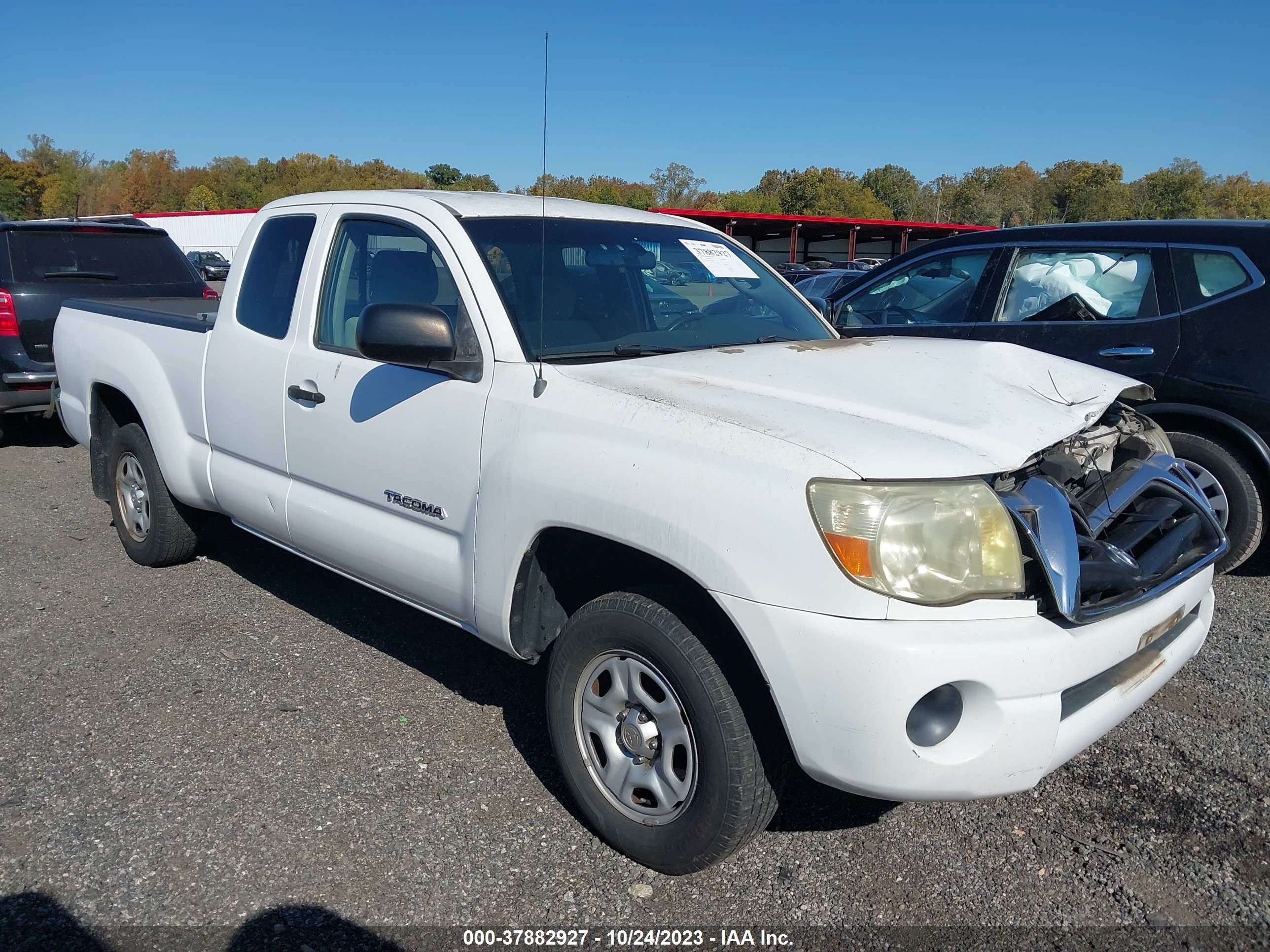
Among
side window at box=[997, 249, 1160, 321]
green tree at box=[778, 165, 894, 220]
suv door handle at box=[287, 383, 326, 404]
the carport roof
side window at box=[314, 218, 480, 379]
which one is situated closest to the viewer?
side window at box=[314, 218, 480, 379]

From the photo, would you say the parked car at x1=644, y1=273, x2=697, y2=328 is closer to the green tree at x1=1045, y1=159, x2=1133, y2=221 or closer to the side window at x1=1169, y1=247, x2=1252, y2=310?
the side window at x1=1169, y1=247, x2=1252, y2=310

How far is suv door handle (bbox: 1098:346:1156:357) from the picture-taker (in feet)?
16.7

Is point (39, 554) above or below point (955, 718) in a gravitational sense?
below

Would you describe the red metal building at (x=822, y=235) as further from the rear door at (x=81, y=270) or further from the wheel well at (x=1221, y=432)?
the wheel well at (x=1221, y=432)

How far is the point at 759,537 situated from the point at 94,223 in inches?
327

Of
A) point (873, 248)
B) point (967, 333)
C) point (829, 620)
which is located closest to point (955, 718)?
point (829, 620)

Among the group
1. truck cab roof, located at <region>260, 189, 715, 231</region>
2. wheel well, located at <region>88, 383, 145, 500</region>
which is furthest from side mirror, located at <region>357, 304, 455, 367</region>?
wheel well, located at <region>88, 383, 145, 500</region>

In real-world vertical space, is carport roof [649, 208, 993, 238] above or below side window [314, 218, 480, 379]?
above

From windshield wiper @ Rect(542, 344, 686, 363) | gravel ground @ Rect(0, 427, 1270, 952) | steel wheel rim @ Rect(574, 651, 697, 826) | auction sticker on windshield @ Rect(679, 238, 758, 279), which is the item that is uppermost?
auction sticker on windshield @ Rect(679, 238, 758, 279)

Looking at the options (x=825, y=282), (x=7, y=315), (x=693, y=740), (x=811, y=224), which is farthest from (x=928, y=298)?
(x=811, y=224)

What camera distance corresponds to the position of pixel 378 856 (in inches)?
111

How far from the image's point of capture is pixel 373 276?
3820 mm

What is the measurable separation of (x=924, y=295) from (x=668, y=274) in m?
2.95

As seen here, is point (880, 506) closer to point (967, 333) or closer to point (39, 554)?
point (967, 333)
